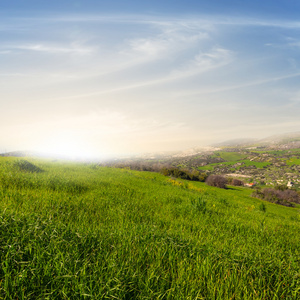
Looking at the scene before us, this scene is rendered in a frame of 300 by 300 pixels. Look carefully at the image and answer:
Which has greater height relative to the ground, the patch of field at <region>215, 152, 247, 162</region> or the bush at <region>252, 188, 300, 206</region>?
the patch of field at <region>215, 152, 247, 162</region>

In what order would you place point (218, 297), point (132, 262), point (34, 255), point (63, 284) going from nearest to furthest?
1. point (63, 284)
2. point (218, 297)
3. point (34, 255)
4. point (132, 262)

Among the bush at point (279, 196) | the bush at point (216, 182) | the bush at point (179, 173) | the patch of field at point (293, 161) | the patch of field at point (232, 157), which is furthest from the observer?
the patch of field at point (232, 157)

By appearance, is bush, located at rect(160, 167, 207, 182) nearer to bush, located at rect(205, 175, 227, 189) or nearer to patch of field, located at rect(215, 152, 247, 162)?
bush, located at rect(205, 175, 227, 189)

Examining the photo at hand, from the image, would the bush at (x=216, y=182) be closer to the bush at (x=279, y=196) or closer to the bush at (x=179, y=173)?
the bush at (x=179, y=173)

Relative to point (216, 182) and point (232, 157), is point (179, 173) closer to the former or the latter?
point (216, 182)

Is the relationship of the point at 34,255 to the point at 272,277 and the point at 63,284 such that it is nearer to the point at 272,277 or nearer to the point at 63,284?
the point at 63,284

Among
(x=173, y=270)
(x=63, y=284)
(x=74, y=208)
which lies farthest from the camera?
(x=74, y=208)

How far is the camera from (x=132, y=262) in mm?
2129

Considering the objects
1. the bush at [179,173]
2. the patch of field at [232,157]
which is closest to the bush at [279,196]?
the bush at [179,173]

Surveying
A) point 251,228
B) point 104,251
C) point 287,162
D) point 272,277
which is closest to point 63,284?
point 104,251

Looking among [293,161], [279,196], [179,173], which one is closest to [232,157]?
[293,161]

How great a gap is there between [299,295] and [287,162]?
527 feet

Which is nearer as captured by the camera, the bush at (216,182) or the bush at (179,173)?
the bush at (179,173)

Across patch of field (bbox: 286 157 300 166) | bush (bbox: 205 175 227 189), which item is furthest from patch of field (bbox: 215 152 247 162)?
bush (bbox: 205 175 227 189)
